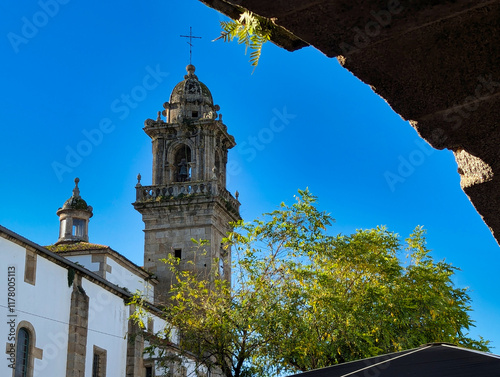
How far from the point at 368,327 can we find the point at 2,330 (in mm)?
8977

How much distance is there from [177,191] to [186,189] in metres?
0.48

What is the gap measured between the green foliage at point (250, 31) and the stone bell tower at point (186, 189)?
30.9 metres

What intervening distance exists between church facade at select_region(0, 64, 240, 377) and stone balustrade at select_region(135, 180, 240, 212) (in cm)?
5

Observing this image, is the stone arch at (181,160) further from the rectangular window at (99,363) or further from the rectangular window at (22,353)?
the rectangular window at (22,353)

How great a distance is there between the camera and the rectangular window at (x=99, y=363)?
22.2 meters

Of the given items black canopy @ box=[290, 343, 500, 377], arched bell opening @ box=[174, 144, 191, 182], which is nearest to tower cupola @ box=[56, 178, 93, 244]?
arched bell opening @ box=[174, 144, 191, 182]

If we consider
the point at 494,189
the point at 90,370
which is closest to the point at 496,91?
the point at 494,189

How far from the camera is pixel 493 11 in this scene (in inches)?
95.7

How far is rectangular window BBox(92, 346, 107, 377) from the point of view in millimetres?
22219

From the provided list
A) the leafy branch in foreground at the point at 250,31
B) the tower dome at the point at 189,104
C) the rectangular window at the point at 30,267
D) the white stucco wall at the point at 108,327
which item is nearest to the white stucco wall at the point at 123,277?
the white stucco wall at the point at 108,327

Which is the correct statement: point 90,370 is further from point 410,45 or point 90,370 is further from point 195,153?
point 410,45

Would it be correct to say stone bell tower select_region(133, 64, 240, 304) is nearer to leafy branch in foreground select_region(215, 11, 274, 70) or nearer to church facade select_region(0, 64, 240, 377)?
church facade select_region(0, 64, 240, 377)

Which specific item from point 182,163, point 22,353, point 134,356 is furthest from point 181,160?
point 22,353

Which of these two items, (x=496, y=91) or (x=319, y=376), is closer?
(x=496, y=91)
